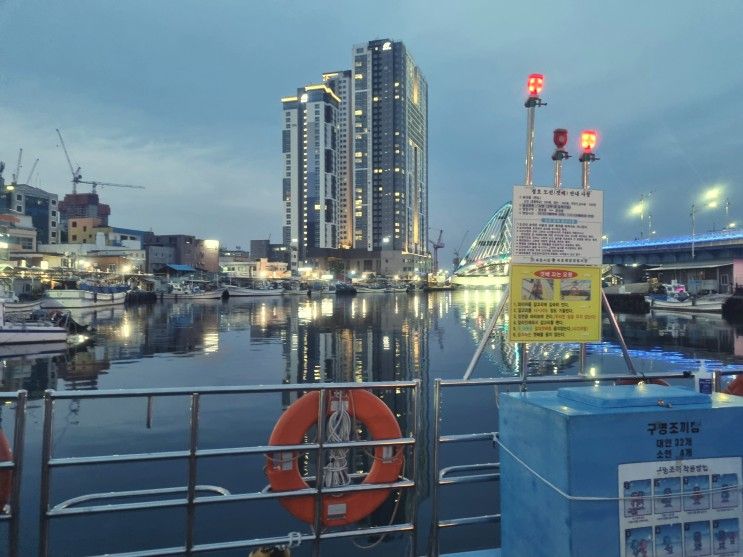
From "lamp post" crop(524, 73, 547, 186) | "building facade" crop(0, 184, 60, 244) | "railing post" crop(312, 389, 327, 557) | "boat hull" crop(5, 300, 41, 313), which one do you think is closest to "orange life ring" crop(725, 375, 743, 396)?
"lamp post" crop(524, 73, 547, 186)

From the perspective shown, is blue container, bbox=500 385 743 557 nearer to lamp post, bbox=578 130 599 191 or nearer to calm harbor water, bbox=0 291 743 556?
calm harbor water, bbox=0 291 743 556

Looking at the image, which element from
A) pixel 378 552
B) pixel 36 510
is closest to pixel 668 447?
pixel 378 552

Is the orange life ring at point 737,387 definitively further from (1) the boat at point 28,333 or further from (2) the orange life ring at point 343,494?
(1) the boat at point 28,333

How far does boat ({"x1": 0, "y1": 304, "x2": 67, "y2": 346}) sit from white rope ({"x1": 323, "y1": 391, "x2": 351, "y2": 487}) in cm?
3038

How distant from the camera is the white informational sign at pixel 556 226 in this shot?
4.97 metres

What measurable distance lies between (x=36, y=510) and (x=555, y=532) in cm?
807

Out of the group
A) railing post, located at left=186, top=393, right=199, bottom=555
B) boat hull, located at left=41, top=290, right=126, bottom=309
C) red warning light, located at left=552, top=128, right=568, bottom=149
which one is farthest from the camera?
boat hull, located at left=41, top=290, right=126, bottom=309

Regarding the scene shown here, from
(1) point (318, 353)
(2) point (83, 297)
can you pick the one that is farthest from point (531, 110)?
(2) point (83, 297)

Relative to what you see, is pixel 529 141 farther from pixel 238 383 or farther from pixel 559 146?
pixel 238 383

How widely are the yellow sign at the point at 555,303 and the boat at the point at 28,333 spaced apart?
3159 centimetres

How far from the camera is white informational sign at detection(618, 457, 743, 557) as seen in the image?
12.1ft

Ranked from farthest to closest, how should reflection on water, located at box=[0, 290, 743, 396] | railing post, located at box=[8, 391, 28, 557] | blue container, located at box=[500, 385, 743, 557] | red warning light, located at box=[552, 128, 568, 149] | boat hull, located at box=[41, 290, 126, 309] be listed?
boat hull, located at box=[41, 290, 126, 309], reflection on water, located at box=[0, 290, 743, 396], red warning light, located at box=[552, 128, 568, 149], railing post, located at box=[8, 391, 28, 557], blue container, located at box=[500, 385, 743, 557]

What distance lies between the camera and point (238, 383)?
20547 millimetres

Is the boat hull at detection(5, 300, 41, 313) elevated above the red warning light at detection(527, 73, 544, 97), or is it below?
below
